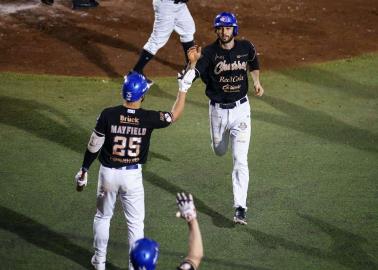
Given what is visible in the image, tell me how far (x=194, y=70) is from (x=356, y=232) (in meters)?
2.40

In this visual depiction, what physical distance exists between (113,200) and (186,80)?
141 cm

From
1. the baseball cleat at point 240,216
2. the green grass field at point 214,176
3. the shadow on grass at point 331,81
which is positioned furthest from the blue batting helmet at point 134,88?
the shadow on grass at point 331,81

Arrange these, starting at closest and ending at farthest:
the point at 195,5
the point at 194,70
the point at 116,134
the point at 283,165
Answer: the point at 116,134
the point at 194,70
the point at 283,165
the point at 195,5

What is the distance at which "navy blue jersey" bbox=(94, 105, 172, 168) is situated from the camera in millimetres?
6840

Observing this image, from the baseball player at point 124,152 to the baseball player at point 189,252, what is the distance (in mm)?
1540

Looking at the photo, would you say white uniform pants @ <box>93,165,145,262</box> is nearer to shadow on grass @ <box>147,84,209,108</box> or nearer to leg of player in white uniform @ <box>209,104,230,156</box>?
leg of player in white uniform @ <box>209,104,230,156</box>

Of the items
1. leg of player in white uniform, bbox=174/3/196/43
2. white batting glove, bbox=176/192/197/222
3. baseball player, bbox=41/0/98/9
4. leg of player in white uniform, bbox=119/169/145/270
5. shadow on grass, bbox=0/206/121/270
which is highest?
leg of player in white uniform, bbox=174/3/196/43

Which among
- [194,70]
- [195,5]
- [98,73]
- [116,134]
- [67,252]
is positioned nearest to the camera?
[116,134]

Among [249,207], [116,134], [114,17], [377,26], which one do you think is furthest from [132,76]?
[377,26]

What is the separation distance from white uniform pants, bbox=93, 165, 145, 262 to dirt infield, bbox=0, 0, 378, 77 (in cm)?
595

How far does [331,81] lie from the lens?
1270 cm

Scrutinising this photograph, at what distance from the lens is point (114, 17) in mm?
15273

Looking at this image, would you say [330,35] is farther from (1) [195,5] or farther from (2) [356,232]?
(2) [356,232]

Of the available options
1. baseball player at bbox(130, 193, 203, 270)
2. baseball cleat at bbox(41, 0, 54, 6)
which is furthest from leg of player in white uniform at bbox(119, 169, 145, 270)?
baseball cleat at bbox(41, 0, 54, 6)
